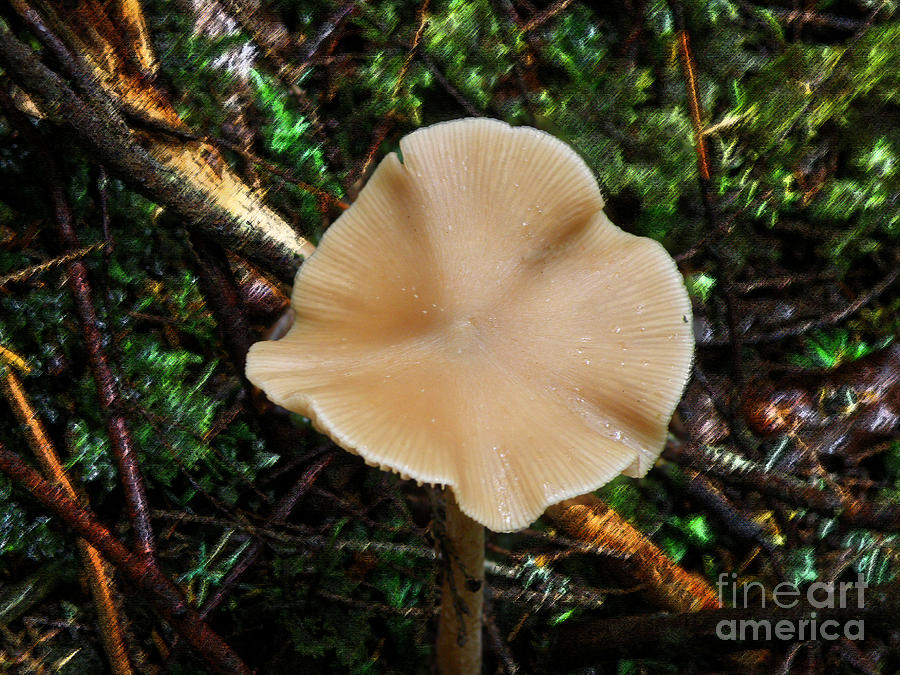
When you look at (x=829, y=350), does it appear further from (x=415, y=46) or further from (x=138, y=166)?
(x=138, y=166)

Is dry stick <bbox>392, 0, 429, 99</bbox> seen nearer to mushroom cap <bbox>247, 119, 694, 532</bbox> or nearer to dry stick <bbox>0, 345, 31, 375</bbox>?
mushroom cap <bbox>247, 119, 694, 532</bbox>

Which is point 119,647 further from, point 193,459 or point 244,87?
point 244,87

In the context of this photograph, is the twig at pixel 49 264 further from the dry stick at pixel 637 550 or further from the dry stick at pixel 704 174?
the dry stick at pixel 704 174

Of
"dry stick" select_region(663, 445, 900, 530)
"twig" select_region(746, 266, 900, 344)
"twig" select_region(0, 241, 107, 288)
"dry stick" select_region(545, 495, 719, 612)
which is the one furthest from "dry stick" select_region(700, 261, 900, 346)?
"twig" select_region(0, 241, 107, 288)

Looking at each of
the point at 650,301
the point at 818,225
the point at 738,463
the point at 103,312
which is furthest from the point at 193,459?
the point at 818,225

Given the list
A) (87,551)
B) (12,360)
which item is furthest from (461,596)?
(12,360)
